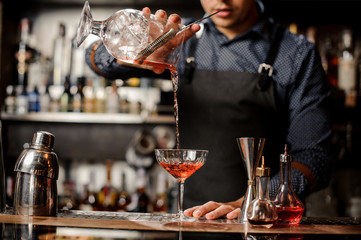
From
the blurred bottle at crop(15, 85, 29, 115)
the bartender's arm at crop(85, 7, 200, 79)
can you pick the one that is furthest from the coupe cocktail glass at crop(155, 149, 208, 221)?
the blurred bottle at crop(15, 85, 29, 115)

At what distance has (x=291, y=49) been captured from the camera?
1758 mm

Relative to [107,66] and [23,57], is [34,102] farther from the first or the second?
[107,66]

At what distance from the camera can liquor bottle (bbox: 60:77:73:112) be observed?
2.66 m

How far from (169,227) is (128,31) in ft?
1.74

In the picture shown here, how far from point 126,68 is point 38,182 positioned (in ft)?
2.52

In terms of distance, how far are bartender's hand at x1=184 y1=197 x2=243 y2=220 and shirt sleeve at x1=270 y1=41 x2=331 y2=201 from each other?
0.27m

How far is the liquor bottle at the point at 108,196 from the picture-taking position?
2.62 meters

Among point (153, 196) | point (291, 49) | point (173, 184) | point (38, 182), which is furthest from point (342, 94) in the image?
point (38, 182)

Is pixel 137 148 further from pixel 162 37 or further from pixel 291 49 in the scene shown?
pixel 162 37

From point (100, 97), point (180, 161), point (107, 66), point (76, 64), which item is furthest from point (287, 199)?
point (76, 64)

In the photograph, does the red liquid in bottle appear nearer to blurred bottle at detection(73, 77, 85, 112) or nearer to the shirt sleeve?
the shirt sleeve

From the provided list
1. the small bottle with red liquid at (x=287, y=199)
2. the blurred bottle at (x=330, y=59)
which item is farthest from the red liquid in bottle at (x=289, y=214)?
the blurred bottle at (x=330, y=59)

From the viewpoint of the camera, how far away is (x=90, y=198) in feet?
8.77

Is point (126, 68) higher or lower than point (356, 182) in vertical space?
higher
